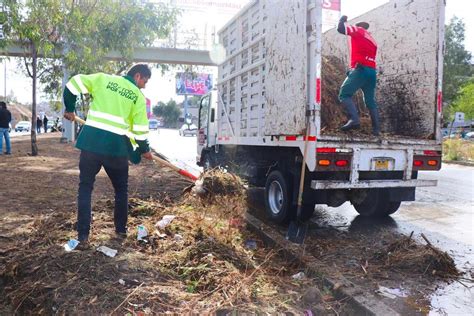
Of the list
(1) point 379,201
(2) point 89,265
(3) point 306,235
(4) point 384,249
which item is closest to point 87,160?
(2) point 89,265

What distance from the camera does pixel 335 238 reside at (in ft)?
18.0

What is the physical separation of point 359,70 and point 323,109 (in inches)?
28.2

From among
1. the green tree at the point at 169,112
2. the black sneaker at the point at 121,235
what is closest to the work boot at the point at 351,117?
the black sneaker at the point at 121,235

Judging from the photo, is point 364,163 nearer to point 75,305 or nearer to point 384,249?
point 384,249

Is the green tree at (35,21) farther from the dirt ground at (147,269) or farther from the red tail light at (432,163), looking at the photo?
the red tail light at (432,163)

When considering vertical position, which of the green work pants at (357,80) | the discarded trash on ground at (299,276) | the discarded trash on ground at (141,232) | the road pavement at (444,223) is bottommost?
the discarded trash on ground at (299,276)

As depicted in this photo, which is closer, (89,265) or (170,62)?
(89,265)

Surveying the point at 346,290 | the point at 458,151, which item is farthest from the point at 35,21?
the point at 458,151

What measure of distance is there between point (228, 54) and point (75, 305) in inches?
237

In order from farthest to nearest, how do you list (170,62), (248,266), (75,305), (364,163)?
1. (170,62)
2. (364,163)
3. (248,266)
4. (75,305)

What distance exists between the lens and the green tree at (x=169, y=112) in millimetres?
84062

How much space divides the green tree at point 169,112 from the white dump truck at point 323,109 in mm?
77276

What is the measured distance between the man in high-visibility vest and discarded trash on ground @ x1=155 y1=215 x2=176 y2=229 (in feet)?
2.57

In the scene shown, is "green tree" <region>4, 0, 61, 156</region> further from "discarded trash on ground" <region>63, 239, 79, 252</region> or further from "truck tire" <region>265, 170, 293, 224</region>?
"discarded trash on ground" <region>63, 239, 79, 252</region>
